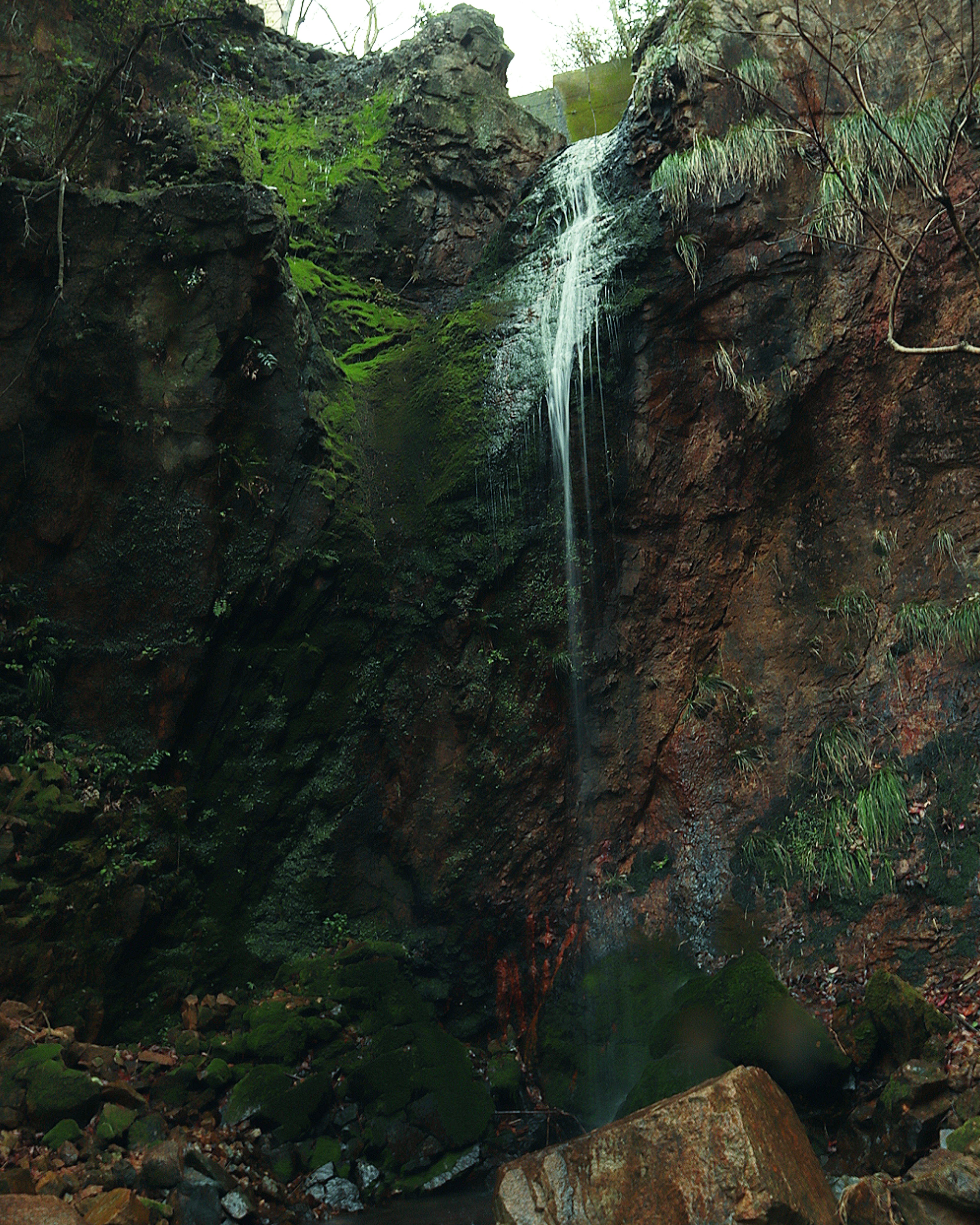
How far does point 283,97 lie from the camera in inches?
488

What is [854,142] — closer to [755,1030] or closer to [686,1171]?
[755,1030]

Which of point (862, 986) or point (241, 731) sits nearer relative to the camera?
point (862, 986)

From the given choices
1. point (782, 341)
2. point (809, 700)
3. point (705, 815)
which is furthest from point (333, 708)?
point (782, 341)

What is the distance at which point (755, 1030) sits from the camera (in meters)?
5.62

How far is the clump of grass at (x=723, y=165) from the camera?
8461 mm

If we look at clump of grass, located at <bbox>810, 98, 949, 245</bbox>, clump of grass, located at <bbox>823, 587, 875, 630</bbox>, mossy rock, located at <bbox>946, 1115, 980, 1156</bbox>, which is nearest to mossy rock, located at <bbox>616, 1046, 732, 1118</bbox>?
mossy rock, located at <bbox>946, 1115, 980, 1156</bbox>

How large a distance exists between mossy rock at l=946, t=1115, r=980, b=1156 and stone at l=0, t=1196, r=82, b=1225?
4.23m

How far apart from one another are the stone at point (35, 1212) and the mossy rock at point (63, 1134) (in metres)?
0.98

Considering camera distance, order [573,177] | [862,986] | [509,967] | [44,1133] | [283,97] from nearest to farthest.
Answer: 1. [44,1133]
2. [862,986]
3. [509,967]
4. [573,177]
5. [283,97]

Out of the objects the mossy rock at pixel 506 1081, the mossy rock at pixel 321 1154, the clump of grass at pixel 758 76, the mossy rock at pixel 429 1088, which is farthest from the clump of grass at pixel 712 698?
the clump of grass at pixel 758 76

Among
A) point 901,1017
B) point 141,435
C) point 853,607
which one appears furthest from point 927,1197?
point 141,435

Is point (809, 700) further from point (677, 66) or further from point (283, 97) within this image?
point (283, 97)

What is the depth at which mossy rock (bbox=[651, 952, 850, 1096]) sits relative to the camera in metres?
5.34

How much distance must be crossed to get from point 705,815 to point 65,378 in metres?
7.12
